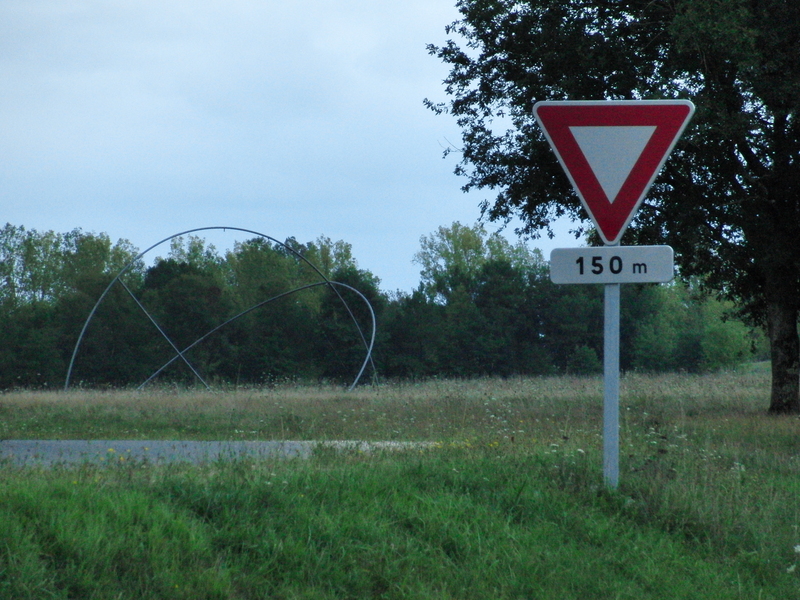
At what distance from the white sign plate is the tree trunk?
13.5 m

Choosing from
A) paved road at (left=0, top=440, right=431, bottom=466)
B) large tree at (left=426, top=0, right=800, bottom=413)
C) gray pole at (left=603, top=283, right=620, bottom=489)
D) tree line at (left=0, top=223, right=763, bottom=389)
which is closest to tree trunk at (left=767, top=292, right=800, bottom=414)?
large tree at (left=426, top=0, right=800, bottom=413)

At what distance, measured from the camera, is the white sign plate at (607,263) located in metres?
5.59

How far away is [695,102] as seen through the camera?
47.7 ft

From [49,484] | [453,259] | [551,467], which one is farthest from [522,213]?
[453,259]

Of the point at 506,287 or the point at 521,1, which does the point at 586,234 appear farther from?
the point at 506,287

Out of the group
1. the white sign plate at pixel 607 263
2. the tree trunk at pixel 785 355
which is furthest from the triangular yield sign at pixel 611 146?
the tree trunk at pixel 785 355

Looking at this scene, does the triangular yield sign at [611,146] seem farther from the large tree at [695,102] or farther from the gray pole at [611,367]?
the large tree at [695,102]

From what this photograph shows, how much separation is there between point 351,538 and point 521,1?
15.0 m

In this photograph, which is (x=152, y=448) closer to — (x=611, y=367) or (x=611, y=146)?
(x=611, y=367)

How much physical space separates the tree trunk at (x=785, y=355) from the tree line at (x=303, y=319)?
29477 mm

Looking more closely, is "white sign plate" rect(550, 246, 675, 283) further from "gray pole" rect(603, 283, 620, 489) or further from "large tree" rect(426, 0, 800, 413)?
"large tree" rect(426, 0, 800, 413)

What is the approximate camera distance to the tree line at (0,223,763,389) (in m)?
53.8

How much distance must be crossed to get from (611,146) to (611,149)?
2 centimetres

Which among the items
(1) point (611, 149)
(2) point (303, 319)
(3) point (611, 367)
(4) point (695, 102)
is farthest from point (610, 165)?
(2) point (303, 319)
